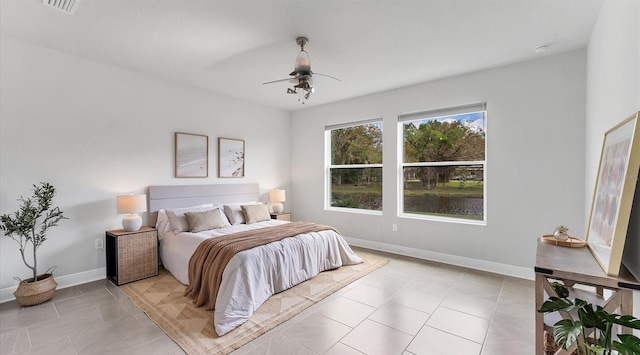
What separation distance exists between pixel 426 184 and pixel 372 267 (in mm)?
1571

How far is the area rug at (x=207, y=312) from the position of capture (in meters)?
2.17

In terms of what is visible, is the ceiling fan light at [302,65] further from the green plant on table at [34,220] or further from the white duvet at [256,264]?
the green plant on table at [34,220]

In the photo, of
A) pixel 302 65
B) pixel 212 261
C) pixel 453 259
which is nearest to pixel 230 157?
pixel 212 261

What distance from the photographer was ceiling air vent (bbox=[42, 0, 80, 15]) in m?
2.24

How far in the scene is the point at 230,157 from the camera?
4.88 m

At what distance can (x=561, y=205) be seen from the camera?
322 centimetres

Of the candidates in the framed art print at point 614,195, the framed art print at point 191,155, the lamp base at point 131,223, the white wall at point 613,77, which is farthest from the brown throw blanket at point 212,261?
the white wall at point 613,77

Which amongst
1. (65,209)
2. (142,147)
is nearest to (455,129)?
(142,147)

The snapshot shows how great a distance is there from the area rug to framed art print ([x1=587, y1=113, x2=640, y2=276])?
2.26 m

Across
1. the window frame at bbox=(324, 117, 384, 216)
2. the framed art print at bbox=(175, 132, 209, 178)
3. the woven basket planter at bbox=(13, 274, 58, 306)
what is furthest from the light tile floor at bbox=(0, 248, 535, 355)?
the window frame at bbox=(324, 117, 384, 216)

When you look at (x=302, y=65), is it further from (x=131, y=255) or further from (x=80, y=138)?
(x=131, y=255)

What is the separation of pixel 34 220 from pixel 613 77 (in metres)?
5.08

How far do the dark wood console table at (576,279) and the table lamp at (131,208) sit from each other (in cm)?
387

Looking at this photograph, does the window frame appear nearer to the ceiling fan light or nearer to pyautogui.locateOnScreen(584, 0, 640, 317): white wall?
the ceiling fan light
